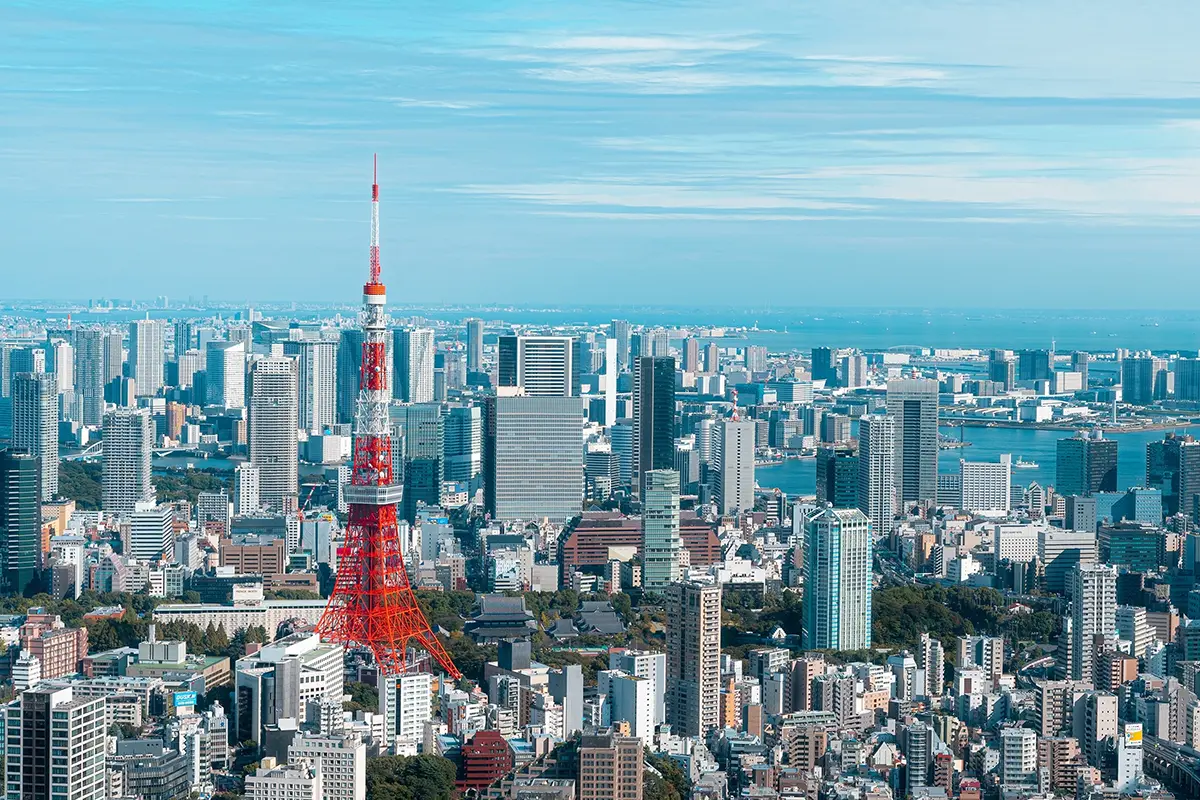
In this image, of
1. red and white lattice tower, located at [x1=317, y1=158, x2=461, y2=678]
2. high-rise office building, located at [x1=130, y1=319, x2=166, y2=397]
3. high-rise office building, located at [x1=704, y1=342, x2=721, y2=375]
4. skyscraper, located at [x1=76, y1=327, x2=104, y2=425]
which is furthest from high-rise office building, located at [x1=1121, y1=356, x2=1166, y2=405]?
red and white lattice tower, located at [x1=317, y1=158, x2=461, y2=678]

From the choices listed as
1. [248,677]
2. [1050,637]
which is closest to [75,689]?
[248,677]

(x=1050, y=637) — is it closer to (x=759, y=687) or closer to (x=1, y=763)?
(x=759, y=687)

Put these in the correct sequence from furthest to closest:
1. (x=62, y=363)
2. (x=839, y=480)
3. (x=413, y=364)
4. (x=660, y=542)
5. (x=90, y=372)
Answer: (x=62, y=363) → (x=90, y=372) → (x=413, y=364) → (x=839, y=480) → (x=660, y=542)

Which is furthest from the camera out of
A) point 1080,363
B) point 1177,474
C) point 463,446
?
point 1080,363

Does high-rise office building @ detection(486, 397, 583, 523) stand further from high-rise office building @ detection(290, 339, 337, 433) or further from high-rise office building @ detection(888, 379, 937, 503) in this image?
high-rise office building @ detection(290, 339, 337, 433)

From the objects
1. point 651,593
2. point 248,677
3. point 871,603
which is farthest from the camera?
point 651,593

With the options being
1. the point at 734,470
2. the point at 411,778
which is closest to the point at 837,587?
the point at 411,778

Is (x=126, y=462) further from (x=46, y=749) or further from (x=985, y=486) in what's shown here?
(x=46, y=749)
